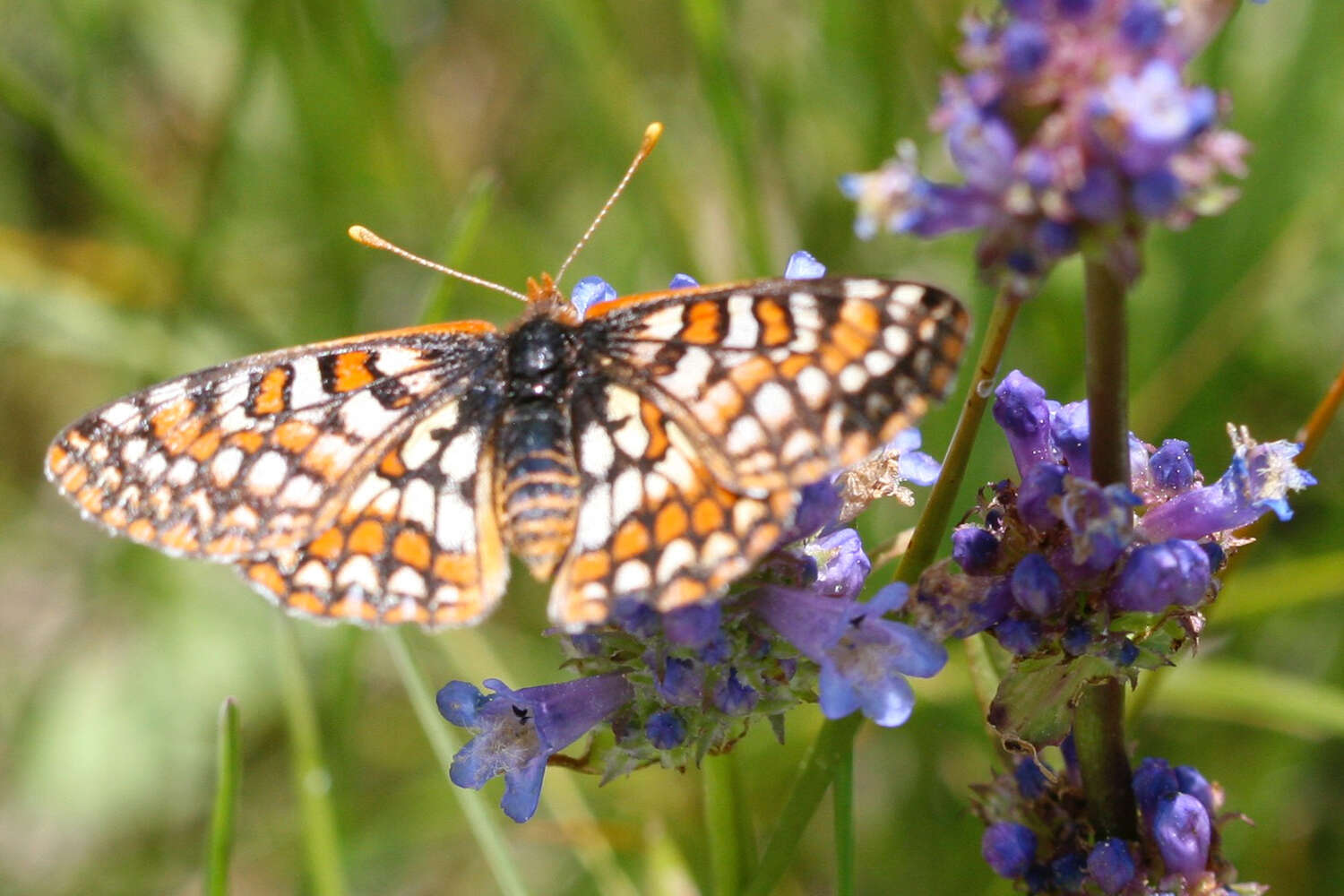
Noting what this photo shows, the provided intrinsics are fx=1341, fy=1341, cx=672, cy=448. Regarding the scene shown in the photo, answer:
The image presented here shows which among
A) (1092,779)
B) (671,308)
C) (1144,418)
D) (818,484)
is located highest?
(1144,418)

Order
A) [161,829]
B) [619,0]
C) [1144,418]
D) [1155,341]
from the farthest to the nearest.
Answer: [619,0] → [161,829] → [1155,341] → [1144,418]

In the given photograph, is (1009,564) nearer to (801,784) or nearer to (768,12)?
(801,784)

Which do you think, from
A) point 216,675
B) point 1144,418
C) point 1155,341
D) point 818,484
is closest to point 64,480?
point 818,484

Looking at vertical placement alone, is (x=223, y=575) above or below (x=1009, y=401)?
below

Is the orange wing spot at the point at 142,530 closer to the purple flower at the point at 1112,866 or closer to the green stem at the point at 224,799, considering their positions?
the green stem at the point at 224,799

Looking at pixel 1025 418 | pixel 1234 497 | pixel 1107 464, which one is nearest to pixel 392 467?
pixel 1025 418

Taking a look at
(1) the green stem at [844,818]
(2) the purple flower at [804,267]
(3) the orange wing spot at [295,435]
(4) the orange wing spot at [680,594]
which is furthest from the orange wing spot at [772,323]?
(3) the orange wing spot at [295,435]

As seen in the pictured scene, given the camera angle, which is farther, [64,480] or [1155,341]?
[1155,341]

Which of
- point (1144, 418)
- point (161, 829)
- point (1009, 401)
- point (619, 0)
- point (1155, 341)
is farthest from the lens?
point (619, 0)
